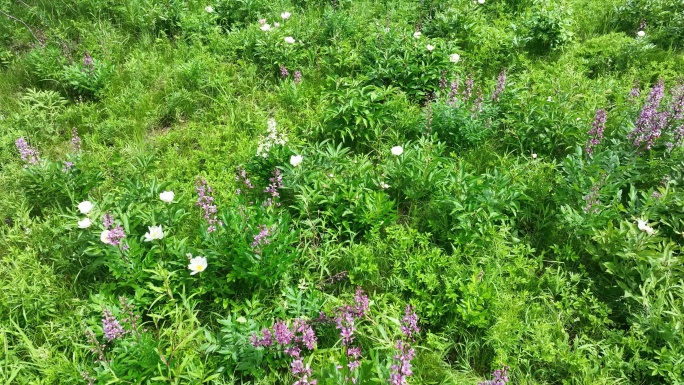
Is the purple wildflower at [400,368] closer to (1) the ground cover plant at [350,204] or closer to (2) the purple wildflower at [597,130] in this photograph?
(1) the ground cover plant at [350,204]

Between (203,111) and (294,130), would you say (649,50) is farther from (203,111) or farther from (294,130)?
(203,111)

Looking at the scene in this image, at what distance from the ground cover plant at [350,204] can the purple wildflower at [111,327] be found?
0.04ft

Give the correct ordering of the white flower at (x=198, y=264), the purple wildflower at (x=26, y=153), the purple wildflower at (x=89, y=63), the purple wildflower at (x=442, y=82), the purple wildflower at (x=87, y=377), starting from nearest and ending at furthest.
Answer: the purple wildflower at (x=87, y=377)
the white flower at (x=198, y=264)
the purple wildflower at (x=26, y=153)
the purple wildflower at (x=442, y=82)
the purple wildflower at (x=89, y=63)

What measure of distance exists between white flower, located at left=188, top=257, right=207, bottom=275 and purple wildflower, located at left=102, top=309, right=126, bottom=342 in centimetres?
53

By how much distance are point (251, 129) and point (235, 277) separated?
6.05 ft

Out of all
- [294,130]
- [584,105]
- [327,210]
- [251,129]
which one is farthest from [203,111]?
[584,105]

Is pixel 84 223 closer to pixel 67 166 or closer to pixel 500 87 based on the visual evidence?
pixel 67 166

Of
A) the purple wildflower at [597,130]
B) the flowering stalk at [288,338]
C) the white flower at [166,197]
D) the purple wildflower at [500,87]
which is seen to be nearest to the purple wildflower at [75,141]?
the white flower at [166,197]

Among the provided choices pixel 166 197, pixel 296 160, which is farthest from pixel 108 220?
pixel 296 160

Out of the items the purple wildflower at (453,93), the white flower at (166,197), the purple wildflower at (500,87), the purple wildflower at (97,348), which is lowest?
the purple wildflower at (97,348)

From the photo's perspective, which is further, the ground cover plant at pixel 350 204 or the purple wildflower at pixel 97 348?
the ground cover plant at pixel 350 204

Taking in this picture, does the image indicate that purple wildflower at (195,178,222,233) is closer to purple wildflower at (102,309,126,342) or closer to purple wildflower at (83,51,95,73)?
purple wildflower at (102,309,126,342)

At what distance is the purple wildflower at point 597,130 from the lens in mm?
3742

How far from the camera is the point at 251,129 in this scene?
14.9 feet
